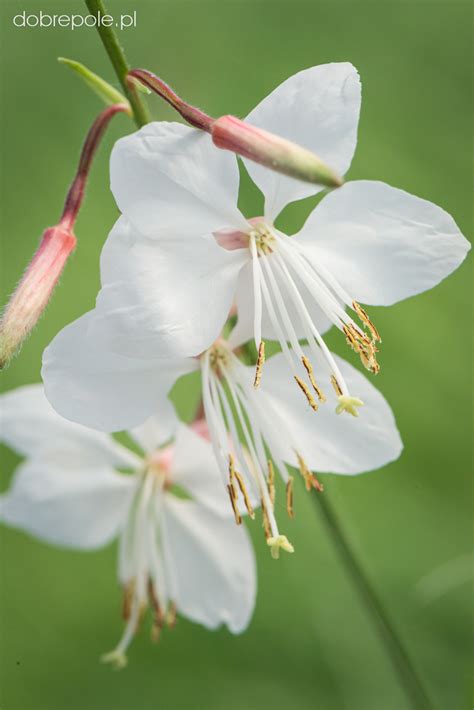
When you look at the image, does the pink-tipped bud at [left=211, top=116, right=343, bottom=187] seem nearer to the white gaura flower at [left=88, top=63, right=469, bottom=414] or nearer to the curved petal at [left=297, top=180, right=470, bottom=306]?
the white gaura flower at [left=88, top=63, right=469, bottom=414]

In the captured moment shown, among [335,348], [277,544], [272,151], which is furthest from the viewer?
[335,348]

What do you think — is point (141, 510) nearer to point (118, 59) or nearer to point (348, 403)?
point (348, 403)

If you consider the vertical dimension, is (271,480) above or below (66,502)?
above

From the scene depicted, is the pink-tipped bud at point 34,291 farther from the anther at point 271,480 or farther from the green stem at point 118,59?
the anther at point 271,480

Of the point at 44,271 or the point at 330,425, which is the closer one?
the point at 44,271

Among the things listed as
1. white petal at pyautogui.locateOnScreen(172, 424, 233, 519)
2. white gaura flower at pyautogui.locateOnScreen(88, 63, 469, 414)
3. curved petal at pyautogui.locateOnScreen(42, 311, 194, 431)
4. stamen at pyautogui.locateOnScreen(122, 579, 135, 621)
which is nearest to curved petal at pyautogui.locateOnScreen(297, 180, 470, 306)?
white gaura flower at pyautogui.locateOnScreen(88, 63, 469, 414)

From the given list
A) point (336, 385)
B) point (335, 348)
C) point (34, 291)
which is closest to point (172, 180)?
point (34, 291)

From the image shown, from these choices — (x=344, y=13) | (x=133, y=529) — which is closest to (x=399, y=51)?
(x=344, y=13)
